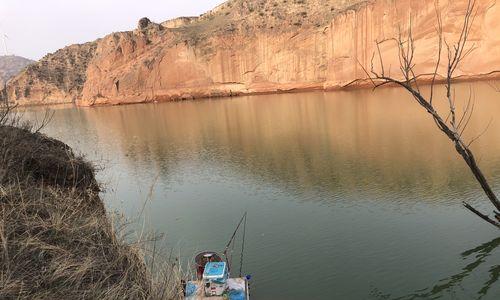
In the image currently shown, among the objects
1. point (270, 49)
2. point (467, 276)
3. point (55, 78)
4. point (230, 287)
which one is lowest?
point (467, 276)

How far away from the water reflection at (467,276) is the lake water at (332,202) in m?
0.02

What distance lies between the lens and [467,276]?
8.75m

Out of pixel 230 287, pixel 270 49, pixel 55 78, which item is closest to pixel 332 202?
pixel 230 287

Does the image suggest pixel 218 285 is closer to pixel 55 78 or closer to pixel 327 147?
pixel 327 147

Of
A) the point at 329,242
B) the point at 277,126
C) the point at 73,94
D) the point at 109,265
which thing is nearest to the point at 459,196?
the point at 329,242

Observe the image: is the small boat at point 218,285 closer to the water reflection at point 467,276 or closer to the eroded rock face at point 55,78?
the water reflection at point 467,276

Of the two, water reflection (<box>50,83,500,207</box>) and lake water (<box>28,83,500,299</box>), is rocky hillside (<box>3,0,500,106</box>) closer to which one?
water reflection (<box>50,83,500,207</box>)

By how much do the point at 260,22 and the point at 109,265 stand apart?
64306 mm

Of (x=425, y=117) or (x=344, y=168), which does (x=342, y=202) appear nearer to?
(x=344, y=168)

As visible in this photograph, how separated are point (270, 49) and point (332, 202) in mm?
53401

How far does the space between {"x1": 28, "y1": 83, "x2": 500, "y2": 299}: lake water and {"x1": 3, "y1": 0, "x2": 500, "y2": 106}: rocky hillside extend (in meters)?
27.4

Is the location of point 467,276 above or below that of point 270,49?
below

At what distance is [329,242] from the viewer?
1042cm

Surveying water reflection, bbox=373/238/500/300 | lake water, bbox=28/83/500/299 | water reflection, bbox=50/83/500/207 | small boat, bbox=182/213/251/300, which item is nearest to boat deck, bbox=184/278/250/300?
small boat, bbox=182/213/251/300
